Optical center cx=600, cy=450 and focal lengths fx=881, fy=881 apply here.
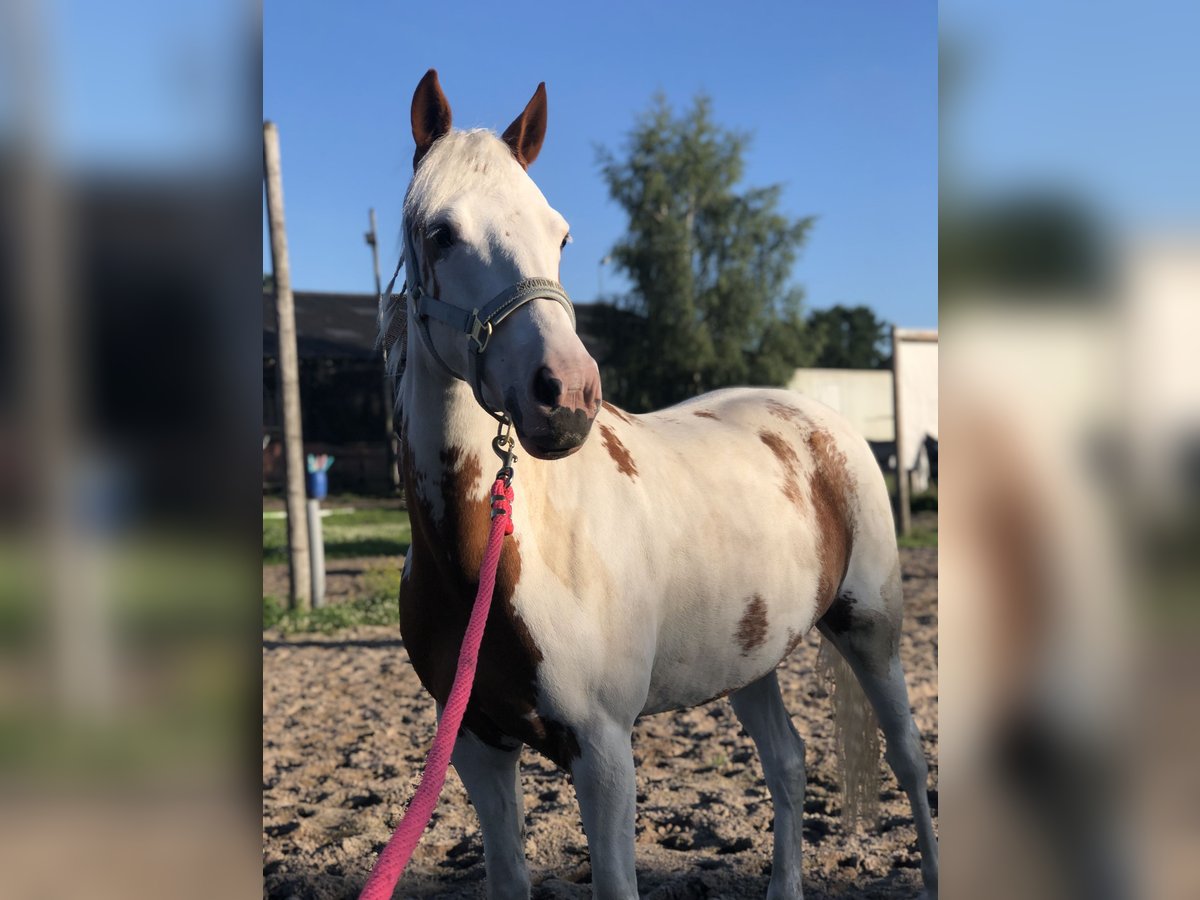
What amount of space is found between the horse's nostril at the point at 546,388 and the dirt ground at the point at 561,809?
6.59 ft

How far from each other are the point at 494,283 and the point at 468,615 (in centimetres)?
71

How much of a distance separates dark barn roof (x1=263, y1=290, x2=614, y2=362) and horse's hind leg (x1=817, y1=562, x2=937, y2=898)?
54.8ft

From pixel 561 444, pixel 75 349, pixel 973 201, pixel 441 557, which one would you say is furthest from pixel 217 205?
pixel 441 557

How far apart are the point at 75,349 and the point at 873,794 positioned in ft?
10.4

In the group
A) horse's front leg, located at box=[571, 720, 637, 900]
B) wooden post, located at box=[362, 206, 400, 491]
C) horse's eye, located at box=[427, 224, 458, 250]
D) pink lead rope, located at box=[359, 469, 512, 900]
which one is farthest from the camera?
wooden post, located at box=[362, 206, 400, 491]

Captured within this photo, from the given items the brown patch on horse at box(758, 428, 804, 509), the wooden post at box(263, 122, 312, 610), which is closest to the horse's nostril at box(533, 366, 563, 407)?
the brown patch on horse at box(758, 428, 804, 509)

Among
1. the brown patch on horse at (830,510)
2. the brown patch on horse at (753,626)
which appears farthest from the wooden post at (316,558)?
the brown patch on horse at (753,626)

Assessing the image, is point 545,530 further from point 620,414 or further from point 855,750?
point 855,750

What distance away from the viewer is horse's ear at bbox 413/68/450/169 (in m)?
1.93

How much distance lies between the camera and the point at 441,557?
1.89 m

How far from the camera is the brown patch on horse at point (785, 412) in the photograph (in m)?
2.99

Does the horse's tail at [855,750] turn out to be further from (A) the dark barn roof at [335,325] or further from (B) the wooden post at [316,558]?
(A) the dark barn roof at [335,325]

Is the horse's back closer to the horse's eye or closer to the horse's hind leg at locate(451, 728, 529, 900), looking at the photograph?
the horse's hind leg at locate(451, 728, 529, 900)

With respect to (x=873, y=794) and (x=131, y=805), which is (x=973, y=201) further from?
(x=873, y=794)
